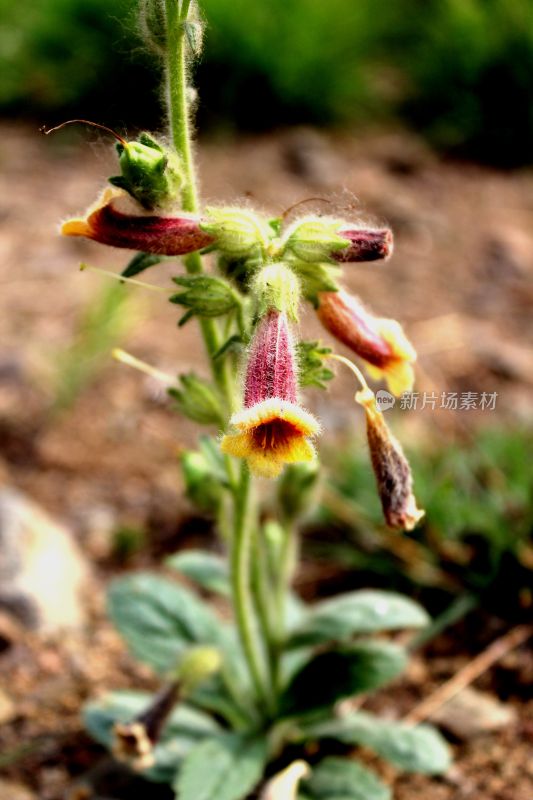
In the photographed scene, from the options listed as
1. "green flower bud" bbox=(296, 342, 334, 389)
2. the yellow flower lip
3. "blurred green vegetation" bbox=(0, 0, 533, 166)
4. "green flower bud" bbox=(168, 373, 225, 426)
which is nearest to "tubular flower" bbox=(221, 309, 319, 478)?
the yellow flower lip

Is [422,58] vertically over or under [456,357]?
over

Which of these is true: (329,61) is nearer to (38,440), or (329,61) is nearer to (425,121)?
(425,121)

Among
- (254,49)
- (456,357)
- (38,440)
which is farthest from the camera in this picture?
(254,49)

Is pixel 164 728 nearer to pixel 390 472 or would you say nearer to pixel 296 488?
pixel 296 488

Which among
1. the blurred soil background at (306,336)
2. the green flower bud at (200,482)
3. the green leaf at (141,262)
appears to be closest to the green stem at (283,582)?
the green flower bud at (200,482)

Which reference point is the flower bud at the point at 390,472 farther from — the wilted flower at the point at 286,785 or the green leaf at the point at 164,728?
the green leaf at the point at 164,728

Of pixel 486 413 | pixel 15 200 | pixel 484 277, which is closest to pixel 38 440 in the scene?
pixel 486 413

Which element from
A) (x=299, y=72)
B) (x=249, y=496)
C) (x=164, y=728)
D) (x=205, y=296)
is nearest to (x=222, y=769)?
(x=164, y=728)

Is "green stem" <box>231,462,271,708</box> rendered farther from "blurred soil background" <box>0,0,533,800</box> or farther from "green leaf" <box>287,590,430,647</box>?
"blurred soil background" <box>0,0,533,800</box>
